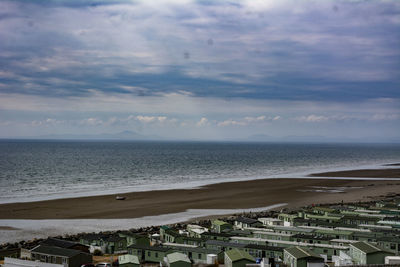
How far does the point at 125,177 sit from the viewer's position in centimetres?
14438

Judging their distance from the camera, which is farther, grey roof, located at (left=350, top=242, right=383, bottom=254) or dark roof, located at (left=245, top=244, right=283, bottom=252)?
dark roof, located at (left=245, top=244, right=283, bottom=252)

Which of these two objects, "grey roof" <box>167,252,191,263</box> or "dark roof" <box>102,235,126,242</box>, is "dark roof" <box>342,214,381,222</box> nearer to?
"grey roof" <box>167,252,191,263</box>

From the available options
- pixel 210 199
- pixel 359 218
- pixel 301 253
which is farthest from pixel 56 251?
pixel 210 199

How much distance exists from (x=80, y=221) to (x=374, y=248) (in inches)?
1930

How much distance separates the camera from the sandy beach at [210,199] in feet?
268

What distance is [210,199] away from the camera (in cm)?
9888

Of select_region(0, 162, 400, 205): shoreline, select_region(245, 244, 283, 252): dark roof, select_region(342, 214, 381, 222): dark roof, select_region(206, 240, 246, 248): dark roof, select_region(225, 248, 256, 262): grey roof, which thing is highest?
select_region(225, 248, 256, 262): grey roof

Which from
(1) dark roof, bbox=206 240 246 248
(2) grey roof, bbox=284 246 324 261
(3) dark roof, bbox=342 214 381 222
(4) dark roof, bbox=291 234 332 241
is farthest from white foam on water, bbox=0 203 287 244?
(2) grey roof, bbox=284 246 324 261

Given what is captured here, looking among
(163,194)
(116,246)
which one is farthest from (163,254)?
(163,194)

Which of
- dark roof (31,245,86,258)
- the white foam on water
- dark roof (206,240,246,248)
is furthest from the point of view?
the white foam on water

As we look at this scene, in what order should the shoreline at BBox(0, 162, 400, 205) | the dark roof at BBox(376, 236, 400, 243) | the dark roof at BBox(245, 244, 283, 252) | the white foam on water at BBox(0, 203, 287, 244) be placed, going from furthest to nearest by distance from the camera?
1. the shoreline at BBox(0, 162, 400, 205)
2. the white foam on water at BBox(0, 203, 287, 244)
3. the dark roof at BBox(376, 236, 400, 243)
4. the dark roof at BBox(245, 244, 283, 252)

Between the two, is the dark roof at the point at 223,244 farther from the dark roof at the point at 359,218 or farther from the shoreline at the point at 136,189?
the shoreline at the point at 136,189

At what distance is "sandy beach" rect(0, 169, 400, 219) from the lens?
81562mm

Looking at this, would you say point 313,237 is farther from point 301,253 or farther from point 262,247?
point 301,253
